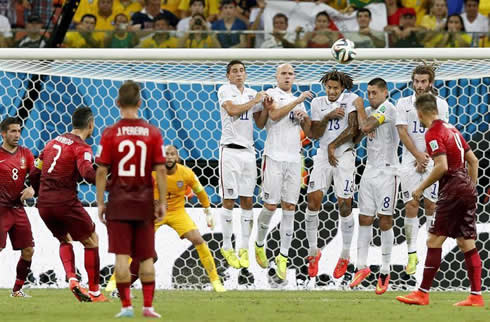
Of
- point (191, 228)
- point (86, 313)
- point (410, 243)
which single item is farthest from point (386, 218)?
point (86, 313)

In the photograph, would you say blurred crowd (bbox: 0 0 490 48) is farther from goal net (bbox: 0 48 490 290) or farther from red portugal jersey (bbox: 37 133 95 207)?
red portugal jersey (bbox: 37 133 95 207)

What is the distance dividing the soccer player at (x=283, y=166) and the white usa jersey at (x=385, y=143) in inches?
26.7

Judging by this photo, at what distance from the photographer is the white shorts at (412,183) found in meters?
10.4

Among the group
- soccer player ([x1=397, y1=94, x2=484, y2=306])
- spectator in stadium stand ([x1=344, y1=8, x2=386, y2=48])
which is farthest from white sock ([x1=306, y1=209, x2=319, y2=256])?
spectator in stadium stand ([x1=344, y1=8, x2=386, y2=48])

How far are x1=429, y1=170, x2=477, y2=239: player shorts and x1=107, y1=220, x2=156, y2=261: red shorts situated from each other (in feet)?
8.13

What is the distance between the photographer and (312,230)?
10.6 m

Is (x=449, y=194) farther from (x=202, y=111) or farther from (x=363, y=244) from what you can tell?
(x=202, y=111)

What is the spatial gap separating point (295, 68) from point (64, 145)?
3.52m

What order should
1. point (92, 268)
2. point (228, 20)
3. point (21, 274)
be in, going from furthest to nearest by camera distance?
point (228, 20) < point (21, 274) < point (92, 268)

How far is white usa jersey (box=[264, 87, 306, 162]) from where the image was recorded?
1055 cm

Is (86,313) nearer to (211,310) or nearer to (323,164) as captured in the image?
(211,310)

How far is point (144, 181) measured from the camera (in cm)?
725

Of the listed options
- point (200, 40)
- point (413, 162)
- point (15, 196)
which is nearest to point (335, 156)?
point (413, 162)

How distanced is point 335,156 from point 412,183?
822 mm
